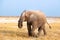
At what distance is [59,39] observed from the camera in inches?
432

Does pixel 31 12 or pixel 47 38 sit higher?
pixel 31 12

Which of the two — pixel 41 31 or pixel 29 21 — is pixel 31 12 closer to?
pixel 29 21

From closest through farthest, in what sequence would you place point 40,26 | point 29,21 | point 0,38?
point 0,38 → point 29,21 → point 40,26

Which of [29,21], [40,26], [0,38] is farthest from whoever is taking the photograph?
[40,26]

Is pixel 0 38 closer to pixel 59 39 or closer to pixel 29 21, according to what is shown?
pixel 29 21

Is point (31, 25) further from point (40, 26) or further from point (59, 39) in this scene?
point (59, 39)

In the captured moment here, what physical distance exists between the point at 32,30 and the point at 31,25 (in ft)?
1.32

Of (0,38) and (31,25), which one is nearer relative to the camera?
(0,38)

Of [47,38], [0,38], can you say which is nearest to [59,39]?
[47,38]

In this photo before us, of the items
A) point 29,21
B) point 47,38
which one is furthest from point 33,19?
point 47,38

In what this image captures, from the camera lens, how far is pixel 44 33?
41.6 feet

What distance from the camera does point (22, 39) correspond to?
10625 mm

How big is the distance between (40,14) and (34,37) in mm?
1065

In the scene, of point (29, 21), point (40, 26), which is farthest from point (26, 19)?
point (40, 26)
